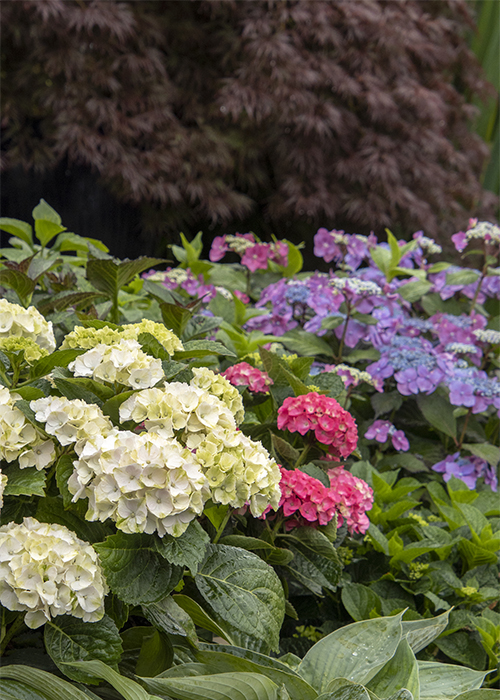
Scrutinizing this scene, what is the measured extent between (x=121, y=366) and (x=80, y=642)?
0.33 m

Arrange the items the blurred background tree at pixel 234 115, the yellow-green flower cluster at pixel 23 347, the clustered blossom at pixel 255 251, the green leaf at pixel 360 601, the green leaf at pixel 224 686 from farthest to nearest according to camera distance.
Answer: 1. the blurred background tree at pixel 234 115
2. the clustered blossom at pixel 255 251
3. the green leaf at pixel 360 601
4. the yellow-green flower cluster at pixel 23 347
5. the green leaf at pixel 224 686

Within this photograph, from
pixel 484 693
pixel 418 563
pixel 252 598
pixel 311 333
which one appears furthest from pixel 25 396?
pixel 311 333

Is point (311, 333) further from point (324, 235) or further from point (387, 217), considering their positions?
point (387, 217)

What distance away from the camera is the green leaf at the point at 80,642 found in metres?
0.70

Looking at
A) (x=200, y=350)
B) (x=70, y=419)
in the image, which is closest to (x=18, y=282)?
(x=200, y=350)

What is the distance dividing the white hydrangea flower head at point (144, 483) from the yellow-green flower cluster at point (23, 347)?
0.81 ft

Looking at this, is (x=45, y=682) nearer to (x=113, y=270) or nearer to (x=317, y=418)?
(x=317, y=418)

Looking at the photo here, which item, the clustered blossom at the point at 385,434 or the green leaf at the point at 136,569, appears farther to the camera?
the clustered blossom at the point at 385,434

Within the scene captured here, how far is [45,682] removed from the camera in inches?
27.4

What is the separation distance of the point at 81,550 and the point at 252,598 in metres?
0.22

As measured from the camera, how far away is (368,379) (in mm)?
1438

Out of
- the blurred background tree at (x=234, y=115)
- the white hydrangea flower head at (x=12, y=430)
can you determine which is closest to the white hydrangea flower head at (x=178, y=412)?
the white hydrangea flower head at (x=12, y=430)

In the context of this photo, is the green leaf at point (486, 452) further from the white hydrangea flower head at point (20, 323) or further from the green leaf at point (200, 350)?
the white hydrangea flower head at point (20, 323)

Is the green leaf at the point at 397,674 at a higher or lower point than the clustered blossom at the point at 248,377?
lower
